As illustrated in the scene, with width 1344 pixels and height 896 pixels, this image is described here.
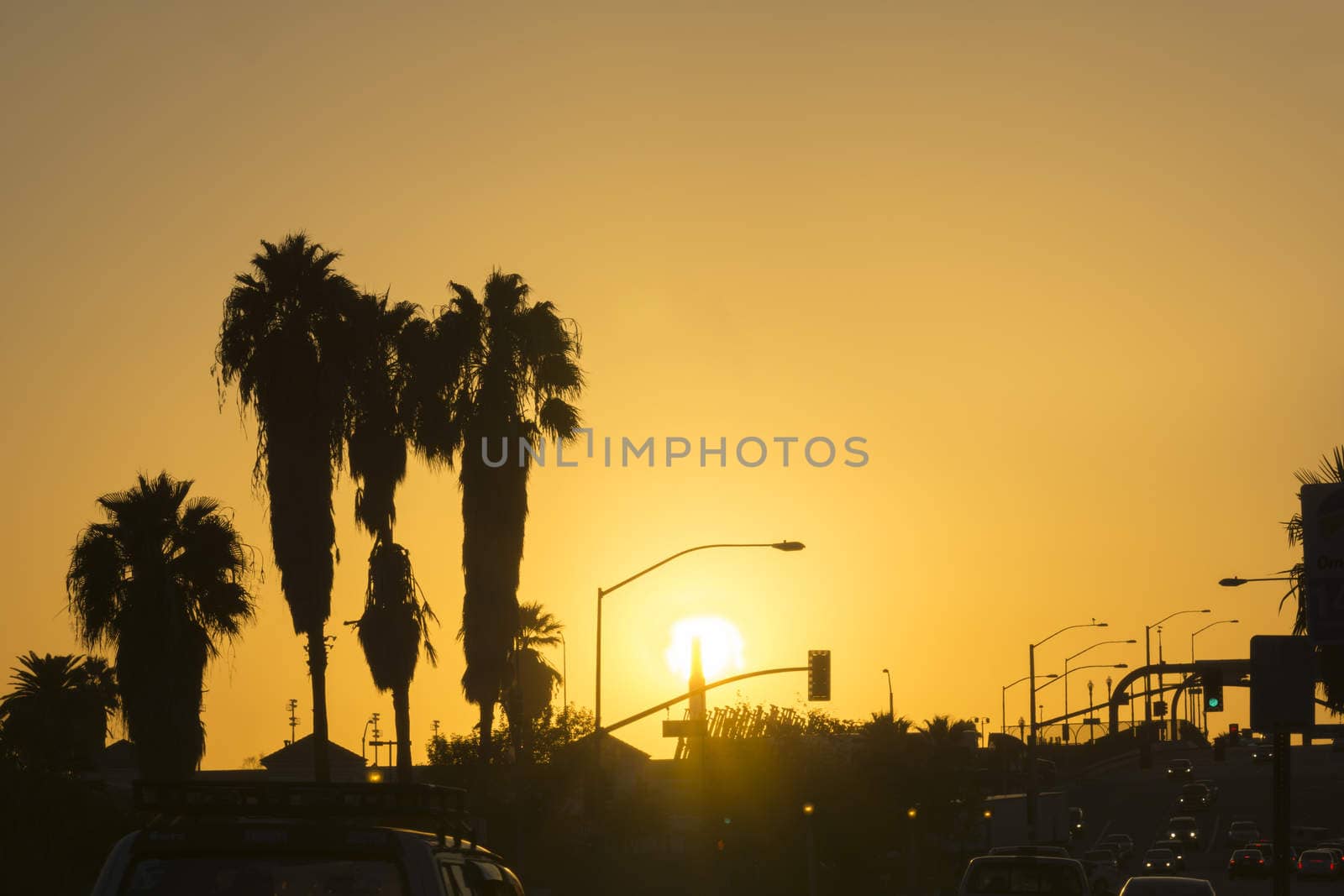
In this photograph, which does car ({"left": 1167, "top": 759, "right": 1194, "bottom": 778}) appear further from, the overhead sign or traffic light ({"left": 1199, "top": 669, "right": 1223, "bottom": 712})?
the overhead sign

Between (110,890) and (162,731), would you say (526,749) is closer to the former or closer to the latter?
(162,731)

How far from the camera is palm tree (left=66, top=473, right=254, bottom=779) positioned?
37250 millimetres

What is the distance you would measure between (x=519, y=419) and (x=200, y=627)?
12.7 metres

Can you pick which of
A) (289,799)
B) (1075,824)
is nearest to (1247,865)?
(1075,824)

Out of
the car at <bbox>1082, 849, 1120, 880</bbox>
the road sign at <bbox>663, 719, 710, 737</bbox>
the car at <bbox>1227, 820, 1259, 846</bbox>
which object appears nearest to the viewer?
the road sign at <bbox>663, 719, 710, 737</bbox>

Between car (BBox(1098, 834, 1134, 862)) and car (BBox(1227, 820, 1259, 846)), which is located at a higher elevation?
car (BBox(1227, 820, 1259, 846))

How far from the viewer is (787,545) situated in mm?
42594

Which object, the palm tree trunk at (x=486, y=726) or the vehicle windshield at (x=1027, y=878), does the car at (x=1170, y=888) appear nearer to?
the vehicle windshield at (x=1027, y=878)

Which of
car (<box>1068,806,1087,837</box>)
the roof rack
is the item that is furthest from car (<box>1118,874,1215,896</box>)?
car (<box>1068,806,1087,837</box>)

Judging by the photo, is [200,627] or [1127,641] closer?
[200,627]

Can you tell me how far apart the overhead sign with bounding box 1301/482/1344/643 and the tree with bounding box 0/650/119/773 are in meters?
24.4

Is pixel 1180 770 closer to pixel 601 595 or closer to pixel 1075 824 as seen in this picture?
→ pixel 1075 824

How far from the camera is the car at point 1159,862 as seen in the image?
6812 cm

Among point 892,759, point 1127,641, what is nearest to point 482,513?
point 892,759
